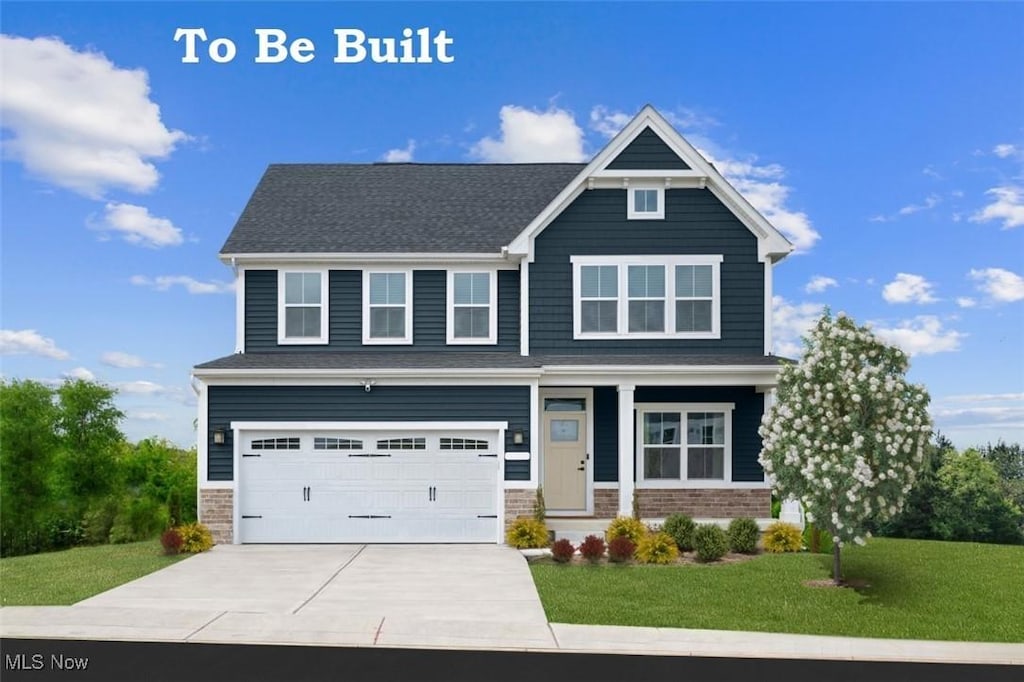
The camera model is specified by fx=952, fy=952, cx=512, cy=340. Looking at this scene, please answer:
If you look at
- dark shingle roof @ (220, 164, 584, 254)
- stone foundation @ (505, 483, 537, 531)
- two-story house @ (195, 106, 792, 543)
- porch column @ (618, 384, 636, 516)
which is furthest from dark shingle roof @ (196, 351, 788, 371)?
stone foundation @ (505, 483, 537, 531)

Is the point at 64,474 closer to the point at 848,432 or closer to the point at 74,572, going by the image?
the point at 74,572

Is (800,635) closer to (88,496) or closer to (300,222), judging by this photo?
(300,222)

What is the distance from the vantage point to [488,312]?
2155 cm

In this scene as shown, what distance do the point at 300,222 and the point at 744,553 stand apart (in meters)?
12.6

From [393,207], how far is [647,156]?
6.52m

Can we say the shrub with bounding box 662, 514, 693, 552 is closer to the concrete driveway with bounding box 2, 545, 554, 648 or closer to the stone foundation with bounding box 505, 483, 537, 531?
the stone foundation with bounding box 505, 483, 537, 531

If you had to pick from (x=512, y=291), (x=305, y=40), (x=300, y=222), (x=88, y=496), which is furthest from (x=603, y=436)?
(x=88, y=496)

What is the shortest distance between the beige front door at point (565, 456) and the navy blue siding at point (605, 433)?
0.89ft

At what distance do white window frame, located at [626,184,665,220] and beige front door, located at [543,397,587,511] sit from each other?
4.28 meters

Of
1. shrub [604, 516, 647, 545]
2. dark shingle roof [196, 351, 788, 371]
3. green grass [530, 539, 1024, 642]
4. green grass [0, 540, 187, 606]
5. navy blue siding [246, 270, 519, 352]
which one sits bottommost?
green grass [0, 540, 187, 606]

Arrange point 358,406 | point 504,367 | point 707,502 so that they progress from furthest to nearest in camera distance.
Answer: point 707,502 → point 358,406 → point 504,367

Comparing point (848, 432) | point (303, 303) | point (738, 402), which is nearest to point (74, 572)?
point (303, 303)

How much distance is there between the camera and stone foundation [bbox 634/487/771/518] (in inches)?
825

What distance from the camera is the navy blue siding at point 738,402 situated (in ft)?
69.3
